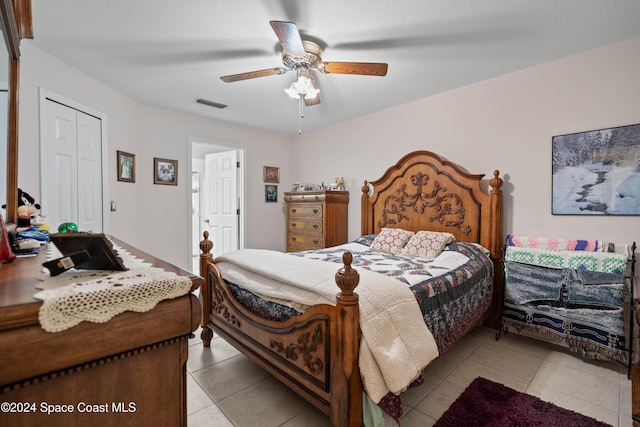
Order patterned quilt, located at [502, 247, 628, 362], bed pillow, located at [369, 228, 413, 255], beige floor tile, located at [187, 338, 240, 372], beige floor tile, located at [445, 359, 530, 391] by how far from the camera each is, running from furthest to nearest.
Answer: bed pillow, located at [369, 228, 413, 255]
beige floor tile, located at [187, 338, 240, 372]
patterned quilt, located at [502, 247, 628, 362]
beige floor tile, located at [445, 359, 530, 391]

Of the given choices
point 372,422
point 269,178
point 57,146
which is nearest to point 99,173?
point 57,146

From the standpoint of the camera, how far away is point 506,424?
158 cm

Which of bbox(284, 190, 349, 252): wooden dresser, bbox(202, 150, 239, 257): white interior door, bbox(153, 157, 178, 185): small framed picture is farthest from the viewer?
bbox(202, 150, 239, 257): white interior door

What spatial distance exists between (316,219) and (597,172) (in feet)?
9.75

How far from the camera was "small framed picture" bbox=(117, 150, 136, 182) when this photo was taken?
11.0ft

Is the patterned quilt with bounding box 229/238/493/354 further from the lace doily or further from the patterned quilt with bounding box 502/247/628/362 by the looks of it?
the lace doily

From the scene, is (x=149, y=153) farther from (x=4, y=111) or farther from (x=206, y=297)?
(x=4, y=111)

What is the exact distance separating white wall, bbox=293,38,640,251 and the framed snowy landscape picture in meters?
0.06

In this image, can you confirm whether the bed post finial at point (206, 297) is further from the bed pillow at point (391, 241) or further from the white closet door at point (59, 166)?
the bed pillow at point (391, 241)

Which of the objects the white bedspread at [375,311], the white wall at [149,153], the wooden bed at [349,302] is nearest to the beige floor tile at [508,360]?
the wooden bed at [349,302]

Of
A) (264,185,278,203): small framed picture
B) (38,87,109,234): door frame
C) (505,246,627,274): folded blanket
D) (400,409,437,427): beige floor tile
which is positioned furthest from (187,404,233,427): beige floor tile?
(264,185,278,203): small framed picture

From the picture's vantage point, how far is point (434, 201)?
3.26m

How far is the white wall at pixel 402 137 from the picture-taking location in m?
2.32

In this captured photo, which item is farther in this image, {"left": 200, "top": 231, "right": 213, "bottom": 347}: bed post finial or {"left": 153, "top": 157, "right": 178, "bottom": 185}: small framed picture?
{"left": 153, "top": 157, "right": 178, "bottom": 185}: small framed picture
